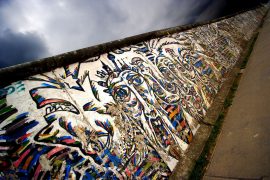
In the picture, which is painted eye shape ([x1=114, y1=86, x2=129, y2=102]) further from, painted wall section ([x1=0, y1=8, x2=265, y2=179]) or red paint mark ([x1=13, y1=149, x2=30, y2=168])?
red paint mark ([x1=13, y1=149, x2=30, y2=168])

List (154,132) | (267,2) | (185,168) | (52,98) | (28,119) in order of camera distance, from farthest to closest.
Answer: (267,2) → (154,132) → (185,168) → (52,98) → (28,119)

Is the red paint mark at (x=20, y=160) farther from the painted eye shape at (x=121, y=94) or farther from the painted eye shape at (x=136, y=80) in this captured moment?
the painted eye shape at (x=136, y=80)

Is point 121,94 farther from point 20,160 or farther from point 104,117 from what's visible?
point 20,160

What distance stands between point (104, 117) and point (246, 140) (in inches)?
104

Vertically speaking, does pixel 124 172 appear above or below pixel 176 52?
below

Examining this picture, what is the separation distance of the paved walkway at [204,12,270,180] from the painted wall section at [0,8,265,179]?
0.71 m

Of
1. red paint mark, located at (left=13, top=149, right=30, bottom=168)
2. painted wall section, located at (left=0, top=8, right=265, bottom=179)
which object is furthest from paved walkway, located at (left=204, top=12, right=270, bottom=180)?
red paint mark, located at (left=13, top=149, right=30, bottom=168)

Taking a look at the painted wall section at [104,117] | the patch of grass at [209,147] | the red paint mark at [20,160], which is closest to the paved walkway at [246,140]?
the patch of grass at [209,147]

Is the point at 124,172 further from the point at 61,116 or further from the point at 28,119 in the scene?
the point at 28,119

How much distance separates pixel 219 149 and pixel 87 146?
2.53 metres

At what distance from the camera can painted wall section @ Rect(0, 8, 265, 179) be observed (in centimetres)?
281

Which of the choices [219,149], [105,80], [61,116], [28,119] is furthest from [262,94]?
[28,119]

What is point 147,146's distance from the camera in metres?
3.72

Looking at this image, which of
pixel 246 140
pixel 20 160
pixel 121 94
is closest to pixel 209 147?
pixel 246 140
